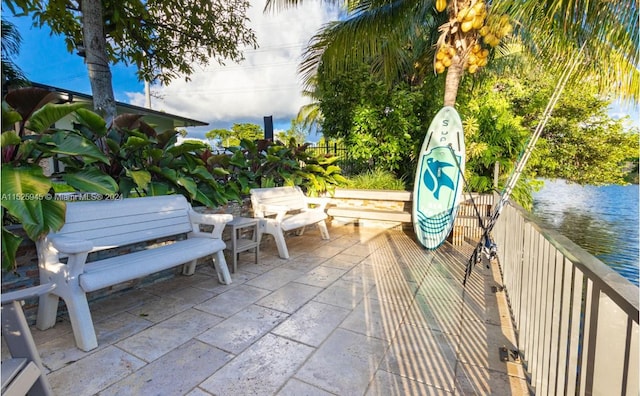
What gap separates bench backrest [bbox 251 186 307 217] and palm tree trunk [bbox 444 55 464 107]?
2550 millimetres

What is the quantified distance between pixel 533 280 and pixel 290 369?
1401mm

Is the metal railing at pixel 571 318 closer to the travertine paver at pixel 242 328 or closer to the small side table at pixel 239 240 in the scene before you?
the travertine paver at pixel 242 328

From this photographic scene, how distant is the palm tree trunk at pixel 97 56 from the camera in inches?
138

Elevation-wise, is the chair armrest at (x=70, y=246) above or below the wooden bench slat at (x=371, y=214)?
above

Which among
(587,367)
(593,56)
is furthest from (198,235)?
(593,56)

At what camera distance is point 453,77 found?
14.0ft

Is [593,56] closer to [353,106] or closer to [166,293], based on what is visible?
[353,106]

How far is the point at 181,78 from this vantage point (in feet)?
19.5

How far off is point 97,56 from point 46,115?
2073mm

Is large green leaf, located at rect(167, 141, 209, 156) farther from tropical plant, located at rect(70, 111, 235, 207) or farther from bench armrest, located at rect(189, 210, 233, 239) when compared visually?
bench armrest, located at rect(189, 210, 233, 239)

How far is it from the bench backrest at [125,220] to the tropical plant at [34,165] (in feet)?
0.51

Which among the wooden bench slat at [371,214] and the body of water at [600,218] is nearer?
the wooden bench slat at [371,214]

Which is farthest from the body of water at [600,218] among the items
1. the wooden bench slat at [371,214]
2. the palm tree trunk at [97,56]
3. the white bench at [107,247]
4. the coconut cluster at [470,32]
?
the palm tree trunk at [97,56]

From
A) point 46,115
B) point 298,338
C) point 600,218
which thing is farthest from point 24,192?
point 600,218
